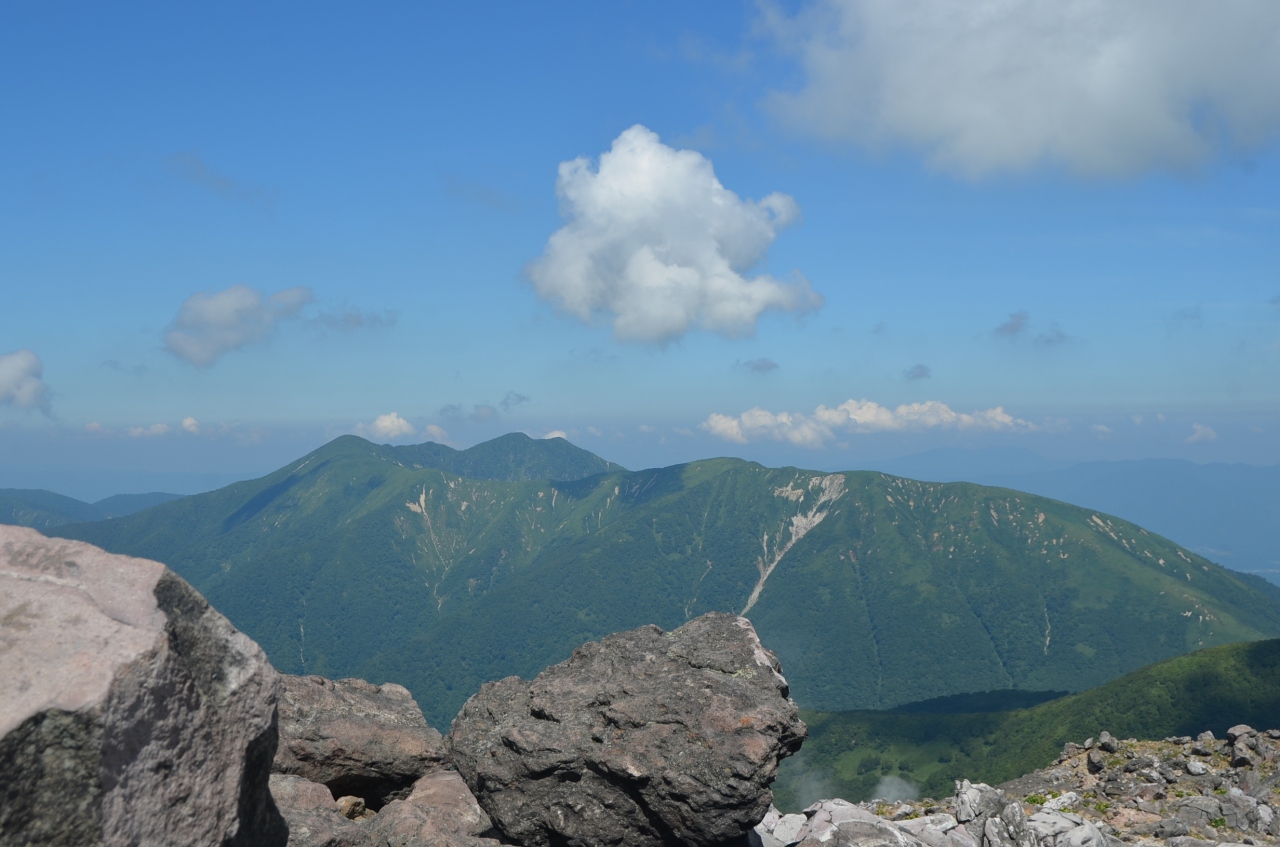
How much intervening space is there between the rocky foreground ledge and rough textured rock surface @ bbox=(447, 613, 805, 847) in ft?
0.17

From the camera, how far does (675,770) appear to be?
736 inches

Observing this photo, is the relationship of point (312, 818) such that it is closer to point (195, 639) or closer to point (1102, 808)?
point (195, 639)

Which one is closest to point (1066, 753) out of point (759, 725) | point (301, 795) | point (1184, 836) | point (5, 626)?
point (1184, 836)

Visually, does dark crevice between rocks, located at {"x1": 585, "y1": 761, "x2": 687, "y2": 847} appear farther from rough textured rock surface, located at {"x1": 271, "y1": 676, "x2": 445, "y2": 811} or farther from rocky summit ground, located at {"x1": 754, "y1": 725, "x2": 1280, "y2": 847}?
rough textured rock surface, located at {"x1": 271, "y1": 676, "x2": 445, "y2": 811}

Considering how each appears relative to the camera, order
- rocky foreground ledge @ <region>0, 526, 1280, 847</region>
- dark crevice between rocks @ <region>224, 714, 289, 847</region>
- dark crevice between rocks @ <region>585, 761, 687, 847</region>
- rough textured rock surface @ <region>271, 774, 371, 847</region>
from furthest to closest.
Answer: dark crevice between rocks @ <region>585, 761, 687, 847</region>, rough textured rock surface @ <region>271, 774, 371, 847</region>, dark crevice between rocks @ <region>224, 714, 289, 847</region>, rocky foreground ledge @ <region>0, 526, 1280, 847</region>

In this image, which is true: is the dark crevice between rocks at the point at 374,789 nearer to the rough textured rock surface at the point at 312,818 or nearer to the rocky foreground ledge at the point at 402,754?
the rocky foreground ledge at the point at 402,754

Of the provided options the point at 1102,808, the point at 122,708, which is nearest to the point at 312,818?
the point at 122,708

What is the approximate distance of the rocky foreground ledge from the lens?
391 inches

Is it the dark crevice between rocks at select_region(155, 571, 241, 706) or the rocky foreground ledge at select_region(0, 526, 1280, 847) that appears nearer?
the rocky foreground ledge at select_region(0, 526, 1280, 847)

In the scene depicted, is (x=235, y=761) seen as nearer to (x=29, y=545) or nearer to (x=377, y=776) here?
(x=29, y=545)

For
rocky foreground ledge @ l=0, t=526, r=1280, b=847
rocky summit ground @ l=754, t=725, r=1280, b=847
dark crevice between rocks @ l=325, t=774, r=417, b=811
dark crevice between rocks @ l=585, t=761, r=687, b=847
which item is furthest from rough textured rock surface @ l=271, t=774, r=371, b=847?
rocky summit ground @ l=754, t=725, r=1280, b=847

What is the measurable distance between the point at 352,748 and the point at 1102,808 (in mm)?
31442

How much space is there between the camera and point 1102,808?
33812 mm

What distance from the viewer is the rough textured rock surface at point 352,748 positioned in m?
21.9
